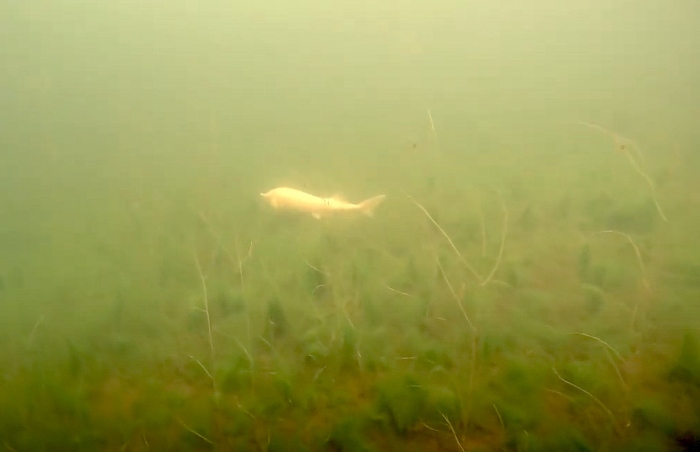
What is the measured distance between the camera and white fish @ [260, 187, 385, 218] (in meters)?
1.99

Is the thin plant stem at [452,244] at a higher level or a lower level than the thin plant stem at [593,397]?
higher

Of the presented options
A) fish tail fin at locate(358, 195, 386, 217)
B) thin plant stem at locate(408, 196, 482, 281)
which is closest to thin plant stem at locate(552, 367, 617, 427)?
thin plant stem at locate(408, 196, 482, 281)

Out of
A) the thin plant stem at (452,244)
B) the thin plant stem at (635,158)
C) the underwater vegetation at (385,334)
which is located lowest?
the underwater vegetation at (385,334)

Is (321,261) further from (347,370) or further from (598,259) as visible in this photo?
(598,259)

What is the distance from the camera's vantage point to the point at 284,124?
2453 mm

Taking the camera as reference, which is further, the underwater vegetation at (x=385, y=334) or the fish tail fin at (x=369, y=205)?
the fish tail fin at (x=369, y=205)

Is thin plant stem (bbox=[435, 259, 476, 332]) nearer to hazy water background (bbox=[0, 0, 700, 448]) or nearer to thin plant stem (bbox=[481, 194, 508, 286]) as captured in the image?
thin plant stem (bbox=[481, 194, 508, 286])

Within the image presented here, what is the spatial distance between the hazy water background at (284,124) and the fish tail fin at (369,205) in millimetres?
49

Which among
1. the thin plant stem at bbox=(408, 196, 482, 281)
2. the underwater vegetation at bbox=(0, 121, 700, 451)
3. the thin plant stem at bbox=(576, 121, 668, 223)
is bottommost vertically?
the underwater vegetation at bbox=(0, 121, 700, 451)

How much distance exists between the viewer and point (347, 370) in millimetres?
1649

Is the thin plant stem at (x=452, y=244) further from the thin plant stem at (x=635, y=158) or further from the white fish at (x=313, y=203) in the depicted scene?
the thin plant stem at (x=635, y=158)

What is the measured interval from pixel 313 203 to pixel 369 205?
283mm

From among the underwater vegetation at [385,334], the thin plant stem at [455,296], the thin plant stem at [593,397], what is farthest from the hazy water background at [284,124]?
the thin plant stem at [593,397]

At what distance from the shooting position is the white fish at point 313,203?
78.4 inches
